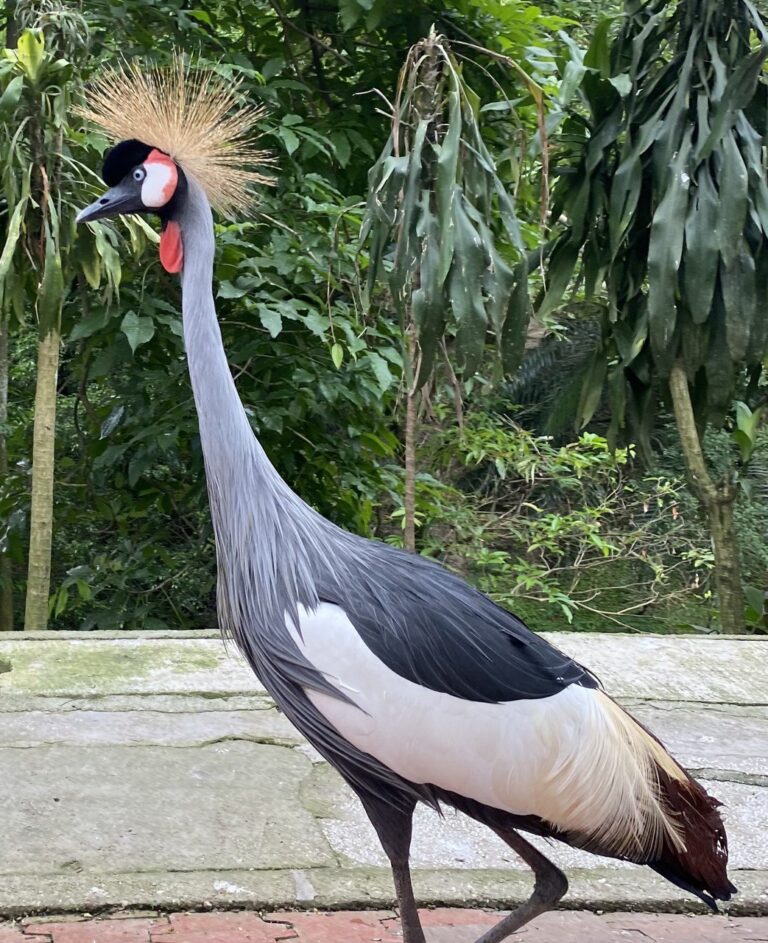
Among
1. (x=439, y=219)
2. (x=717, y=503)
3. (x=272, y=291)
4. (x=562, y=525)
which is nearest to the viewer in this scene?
(x=439, y=219)

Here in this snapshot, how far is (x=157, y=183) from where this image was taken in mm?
2205

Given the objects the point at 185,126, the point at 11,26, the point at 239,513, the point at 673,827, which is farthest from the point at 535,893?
the point at 11,26

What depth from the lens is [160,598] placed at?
543 centimetres

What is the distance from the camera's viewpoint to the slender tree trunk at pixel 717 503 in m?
4.90

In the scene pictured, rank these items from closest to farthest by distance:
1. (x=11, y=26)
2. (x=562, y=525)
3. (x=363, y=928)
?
(x=363, y=928) → (x=11, y=26) → (x=562, y=525)

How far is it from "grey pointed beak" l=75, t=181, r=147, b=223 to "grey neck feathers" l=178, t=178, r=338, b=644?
0.22 metres

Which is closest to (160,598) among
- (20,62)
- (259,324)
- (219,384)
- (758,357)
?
(259,324)

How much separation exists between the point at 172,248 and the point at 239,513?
0.61 m

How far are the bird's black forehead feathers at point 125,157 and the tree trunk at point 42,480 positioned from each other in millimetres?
1997

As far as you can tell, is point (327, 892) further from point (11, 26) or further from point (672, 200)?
point (11, 26)

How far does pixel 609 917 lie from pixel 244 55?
167 inches

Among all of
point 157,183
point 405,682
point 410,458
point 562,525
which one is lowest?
point 405,682

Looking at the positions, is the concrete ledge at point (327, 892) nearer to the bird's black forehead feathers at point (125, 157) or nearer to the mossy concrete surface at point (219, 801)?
the mossy concrete surface at point (219, 801)

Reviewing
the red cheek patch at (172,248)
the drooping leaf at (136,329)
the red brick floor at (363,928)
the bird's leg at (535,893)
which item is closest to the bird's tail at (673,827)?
the bird's leg at (535,893)
